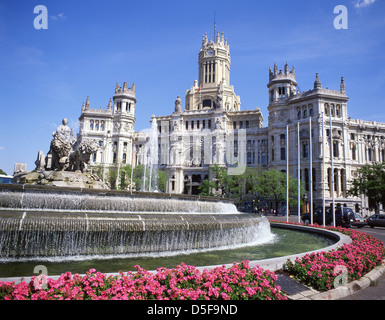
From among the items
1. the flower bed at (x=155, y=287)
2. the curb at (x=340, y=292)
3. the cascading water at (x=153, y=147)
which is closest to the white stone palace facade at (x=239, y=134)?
the cascading water at (x=153, y=147)

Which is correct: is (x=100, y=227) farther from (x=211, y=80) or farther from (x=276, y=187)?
(x=211, y=80)

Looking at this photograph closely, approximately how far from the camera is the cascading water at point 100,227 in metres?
8.32

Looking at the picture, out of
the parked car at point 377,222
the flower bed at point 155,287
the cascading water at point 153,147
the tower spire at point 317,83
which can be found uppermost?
the tower spire at point 317,83

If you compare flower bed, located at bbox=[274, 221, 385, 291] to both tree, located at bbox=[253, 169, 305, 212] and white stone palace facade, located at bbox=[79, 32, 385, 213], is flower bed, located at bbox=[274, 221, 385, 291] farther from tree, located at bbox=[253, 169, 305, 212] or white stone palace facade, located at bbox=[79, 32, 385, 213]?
white stone palace facade, located at bbox=[79, 32, 385, 213]

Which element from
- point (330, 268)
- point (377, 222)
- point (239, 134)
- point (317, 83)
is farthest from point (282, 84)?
point (330, 268)

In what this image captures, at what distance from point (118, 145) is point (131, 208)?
190ft

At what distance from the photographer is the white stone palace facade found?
5453 cm

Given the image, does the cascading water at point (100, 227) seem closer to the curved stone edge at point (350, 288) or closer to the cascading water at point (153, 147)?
the curved stone edge at point (350, 288)

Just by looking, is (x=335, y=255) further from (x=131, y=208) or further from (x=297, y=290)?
(x=131, y=208)

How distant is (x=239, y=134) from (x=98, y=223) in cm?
5973

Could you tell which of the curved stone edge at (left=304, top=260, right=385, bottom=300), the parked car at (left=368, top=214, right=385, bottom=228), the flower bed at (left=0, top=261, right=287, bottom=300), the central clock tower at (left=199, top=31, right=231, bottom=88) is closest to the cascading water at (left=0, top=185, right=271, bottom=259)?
the flower bed at (left=0, top=261, right=287, bottom=300)

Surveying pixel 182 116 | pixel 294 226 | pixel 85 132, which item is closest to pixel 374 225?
pixel 294 226

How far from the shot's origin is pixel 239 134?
66.2 metres

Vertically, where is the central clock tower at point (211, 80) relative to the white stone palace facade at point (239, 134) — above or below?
above
